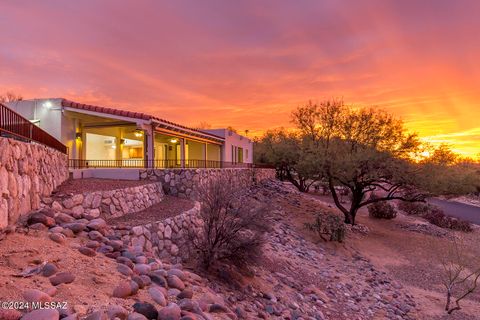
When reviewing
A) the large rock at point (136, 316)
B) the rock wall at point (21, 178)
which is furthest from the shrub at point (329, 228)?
the large rock at point (136, 316)

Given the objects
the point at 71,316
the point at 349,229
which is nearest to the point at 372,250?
the point at 349,229

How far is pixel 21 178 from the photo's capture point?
18.8 feet

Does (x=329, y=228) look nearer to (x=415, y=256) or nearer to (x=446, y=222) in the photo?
(x=415, y=256)

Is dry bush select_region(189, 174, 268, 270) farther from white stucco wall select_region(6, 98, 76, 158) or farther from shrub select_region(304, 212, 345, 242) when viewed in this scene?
white stucco wall select_region(6, 98, 76, 158)

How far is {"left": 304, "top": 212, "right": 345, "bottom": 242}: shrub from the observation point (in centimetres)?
1571

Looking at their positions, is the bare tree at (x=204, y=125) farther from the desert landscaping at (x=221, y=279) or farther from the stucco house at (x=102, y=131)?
the desert landscaping at (x=221, y=279)

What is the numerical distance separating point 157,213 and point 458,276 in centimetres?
1213

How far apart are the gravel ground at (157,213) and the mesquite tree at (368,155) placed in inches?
392

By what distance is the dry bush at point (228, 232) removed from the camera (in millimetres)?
7730

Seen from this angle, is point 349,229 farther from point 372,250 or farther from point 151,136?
point 151,136

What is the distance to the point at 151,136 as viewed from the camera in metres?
17.2

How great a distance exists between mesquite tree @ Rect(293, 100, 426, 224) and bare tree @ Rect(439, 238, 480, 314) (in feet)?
14.6

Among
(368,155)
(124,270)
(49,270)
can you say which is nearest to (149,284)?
(124,270)

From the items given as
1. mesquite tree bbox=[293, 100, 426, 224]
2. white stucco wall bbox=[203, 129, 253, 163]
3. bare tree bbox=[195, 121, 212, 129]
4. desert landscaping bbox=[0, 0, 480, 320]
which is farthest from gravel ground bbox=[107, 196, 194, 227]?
bare tree bbox=[195, 121, 212, 129]
